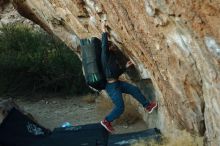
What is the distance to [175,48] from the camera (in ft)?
21.6

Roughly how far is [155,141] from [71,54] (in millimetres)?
9214

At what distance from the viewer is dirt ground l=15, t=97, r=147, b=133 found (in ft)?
41.9

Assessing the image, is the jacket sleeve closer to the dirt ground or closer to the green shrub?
the dirt ground

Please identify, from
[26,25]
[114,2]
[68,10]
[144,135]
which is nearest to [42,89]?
[26,25]

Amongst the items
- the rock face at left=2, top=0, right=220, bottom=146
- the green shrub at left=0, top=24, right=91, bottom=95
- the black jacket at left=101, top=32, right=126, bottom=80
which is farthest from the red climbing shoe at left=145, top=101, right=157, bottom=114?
the green shrub at left=0, top=24, right=91, bottom=95

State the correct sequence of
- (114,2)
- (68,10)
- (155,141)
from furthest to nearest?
1. (68,10)
2. (155,141)
3. (114,2)

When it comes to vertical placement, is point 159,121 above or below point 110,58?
below

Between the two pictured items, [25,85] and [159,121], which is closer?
[159,121]

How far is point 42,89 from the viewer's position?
1689 centimetres

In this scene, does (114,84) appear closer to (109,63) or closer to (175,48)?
(109,63)

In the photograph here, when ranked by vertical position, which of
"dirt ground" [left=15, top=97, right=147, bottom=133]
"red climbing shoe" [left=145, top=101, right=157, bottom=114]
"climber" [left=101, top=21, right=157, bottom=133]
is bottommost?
"dirt ground" [left=15, top=97, right=147, bottom=133]

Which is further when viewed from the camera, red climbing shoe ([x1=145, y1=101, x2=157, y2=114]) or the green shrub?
the green shrub

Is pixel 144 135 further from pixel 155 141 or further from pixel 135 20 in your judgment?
pixel 135 20

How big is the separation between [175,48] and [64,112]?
26.5 ft
